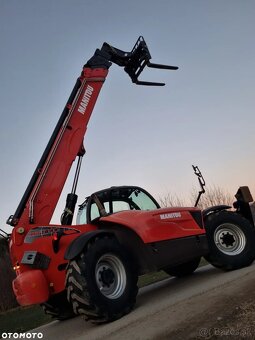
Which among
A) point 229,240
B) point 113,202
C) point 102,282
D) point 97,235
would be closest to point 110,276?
point 102,282

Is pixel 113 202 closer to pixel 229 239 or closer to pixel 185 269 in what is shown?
pixel 229 239

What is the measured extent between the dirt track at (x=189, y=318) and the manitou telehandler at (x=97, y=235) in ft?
1.20

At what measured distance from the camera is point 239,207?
10383 mm

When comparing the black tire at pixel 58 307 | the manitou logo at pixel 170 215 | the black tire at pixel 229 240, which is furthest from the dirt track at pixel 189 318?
the manitou logo at pixel 170 215

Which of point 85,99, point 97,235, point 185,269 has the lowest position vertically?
point 185,269

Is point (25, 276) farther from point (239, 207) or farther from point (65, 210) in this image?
point (239, 207)

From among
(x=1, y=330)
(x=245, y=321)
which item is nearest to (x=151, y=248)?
(x=245, y=321)

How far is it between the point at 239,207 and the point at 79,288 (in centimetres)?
538

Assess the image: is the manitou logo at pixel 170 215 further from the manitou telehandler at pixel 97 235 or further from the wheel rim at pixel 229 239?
the wheel rim at pixel 229 239

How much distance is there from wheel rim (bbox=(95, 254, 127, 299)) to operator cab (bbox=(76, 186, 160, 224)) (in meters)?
1.16

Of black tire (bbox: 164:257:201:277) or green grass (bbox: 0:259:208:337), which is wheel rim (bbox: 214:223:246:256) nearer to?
black tire (bbox: 164:257:201:277)

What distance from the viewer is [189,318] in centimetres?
546

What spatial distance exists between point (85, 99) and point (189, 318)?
495 cm

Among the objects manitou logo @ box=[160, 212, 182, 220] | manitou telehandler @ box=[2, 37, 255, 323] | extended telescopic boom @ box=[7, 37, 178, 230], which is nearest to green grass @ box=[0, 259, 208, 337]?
manitou telehandler @ box=[2, 37, 255, 323]
